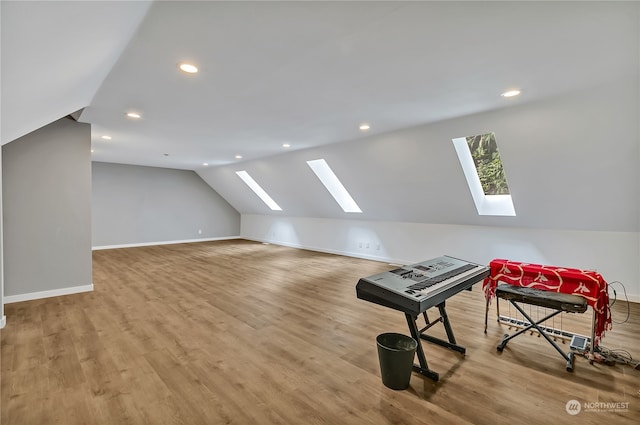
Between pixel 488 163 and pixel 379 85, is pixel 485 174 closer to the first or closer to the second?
pixel 488 163

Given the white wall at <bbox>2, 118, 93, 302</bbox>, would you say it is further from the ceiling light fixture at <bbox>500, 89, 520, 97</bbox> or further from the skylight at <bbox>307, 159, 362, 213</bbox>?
the ceiling light fixture at <bbox>500, 89, 520, 97</bbox>

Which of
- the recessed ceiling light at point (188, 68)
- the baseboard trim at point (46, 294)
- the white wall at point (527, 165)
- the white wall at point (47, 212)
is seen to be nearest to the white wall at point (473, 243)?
the white wall at point (527, 165)

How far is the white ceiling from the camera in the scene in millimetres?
1727

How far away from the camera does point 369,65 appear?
2492 millimetres

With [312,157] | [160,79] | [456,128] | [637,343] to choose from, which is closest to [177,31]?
[160,79]

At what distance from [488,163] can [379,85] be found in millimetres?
2705

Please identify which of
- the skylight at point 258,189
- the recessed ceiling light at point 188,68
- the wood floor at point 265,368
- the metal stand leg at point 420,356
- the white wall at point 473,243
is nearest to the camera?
the wood floor at point 265,368

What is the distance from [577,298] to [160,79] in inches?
164

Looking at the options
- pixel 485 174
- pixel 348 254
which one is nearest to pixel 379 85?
pixel 485 174

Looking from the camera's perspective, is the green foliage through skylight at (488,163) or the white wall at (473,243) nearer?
the white wall at (473,243)

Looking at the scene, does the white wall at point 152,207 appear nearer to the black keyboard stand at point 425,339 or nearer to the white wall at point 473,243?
the white wall at point 473,243

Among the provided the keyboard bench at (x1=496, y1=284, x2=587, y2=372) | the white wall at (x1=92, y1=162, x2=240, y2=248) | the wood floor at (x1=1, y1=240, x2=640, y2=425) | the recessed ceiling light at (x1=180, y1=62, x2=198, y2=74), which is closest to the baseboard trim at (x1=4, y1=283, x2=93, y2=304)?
the wood floor at (x1=1, y1=240, x2=640, y2=425)

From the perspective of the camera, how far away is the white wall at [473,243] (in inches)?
165

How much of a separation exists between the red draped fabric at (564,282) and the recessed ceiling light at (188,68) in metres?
3.39
